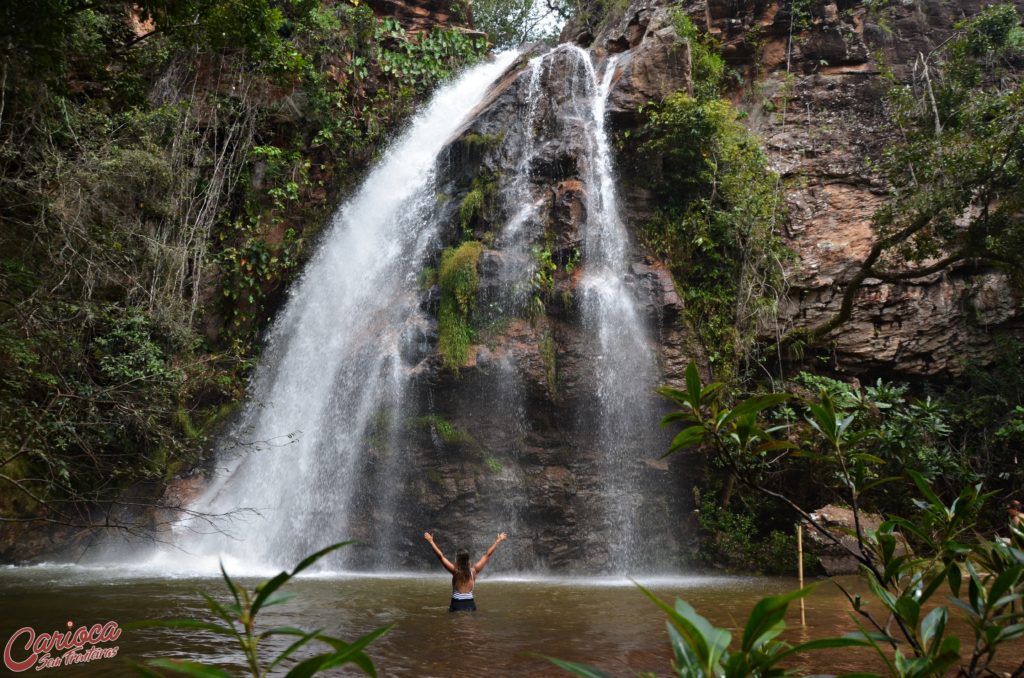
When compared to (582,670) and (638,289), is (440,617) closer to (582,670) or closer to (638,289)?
(582,670)

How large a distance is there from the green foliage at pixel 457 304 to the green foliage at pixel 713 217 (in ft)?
11.8

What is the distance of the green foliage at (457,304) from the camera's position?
11.2m

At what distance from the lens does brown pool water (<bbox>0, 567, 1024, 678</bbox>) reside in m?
4.54

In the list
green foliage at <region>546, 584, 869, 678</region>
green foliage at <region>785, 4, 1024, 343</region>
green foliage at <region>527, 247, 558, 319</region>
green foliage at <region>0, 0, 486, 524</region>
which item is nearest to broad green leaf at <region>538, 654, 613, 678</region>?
green foliage at <region>546, 584, 869, 678</region>

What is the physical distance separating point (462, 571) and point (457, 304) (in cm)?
609

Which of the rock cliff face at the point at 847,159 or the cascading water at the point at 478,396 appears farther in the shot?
the rock cliff face at the point at 847,159

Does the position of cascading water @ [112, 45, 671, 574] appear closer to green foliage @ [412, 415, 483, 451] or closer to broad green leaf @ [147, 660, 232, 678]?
green foliage @ [412, 415, 483, 451]

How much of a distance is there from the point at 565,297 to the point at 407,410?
131 inches

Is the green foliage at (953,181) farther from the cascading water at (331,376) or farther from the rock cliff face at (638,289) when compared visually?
the cascading water at (331,376)

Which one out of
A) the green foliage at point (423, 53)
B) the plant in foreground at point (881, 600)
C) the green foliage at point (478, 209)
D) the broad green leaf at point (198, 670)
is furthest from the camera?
the green foliage at point (423, 53)

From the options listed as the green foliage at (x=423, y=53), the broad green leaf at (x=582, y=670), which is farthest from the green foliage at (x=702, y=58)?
the broad green leaf at (x=582, y=670)

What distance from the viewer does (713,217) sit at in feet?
43.5

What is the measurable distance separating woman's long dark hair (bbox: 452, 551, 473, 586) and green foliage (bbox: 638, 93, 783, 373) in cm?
736

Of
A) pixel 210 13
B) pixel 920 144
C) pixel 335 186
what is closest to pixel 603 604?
pixel 210 13
